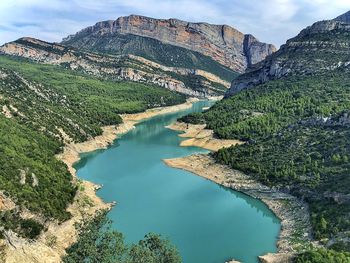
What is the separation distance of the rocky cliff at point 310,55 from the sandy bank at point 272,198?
68.5 metres

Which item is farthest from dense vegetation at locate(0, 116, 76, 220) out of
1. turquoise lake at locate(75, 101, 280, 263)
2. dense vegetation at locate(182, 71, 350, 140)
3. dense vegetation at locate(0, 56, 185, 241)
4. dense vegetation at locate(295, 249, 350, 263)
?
dense vegetation at locate(182, 71, 350, 140)

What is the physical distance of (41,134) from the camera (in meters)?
91.5

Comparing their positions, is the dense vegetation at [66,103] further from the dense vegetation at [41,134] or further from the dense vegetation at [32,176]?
the dense vegetation at [32,176]

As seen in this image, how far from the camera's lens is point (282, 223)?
6038 cm

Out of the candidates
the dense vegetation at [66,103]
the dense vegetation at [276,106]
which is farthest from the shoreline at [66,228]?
the dense vegetation at [276,106]

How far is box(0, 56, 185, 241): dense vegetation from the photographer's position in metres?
53.0

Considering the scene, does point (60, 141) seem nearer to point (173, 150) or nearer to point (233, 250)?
point (173, 150)

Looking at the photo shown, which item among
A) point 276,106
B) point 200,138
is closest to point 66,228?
point 200,138

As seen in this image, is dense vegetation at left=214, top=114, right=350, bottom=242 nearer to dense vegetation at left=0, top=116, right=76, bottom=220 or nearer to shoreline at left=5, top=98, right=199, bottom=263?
shoreline at left=5, top=98, right=199, bottom=263

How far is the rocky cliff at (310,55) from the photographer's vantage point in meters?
147

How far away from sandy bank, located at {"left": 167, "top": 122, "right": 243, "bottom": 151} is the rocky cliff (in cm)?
3984

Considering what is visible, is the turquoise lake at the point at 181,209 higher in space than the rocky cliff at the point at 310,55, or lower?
lower

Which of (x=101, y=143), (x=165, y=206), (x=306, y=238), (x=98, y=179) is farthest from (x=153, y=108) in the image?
(x=306, y=238)

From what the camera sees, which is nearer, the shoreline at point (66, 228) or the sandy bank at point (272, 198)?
the shoreline at point (66, 228)
